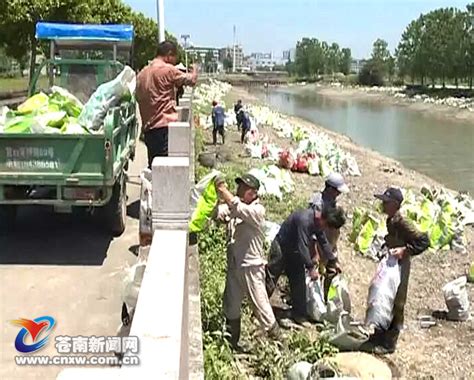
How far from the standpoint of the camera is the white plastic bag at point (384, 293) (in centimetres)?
658

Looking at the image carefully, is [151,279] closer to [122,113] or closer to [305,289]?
[305,289]

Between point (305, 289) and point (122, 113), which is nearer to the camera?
point (305, 289)

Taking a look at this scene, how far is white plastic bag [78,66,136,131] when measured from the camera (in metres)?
7.39

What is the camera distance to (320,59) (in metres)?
155

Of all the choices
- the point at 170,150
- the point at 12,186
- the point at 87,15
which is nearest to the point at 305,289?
the point at 170,150

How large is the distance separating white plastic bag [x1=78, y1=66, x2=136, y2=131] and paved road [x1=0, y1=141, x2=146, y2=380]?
56.3 inches

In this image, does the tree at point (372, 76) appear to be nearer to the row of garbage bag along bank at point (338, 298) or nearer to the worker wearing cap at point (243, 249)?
the row of garbage bag along bank at point (338, 298)

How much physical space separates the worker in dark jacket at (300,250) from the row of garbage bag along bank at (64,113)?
2283mm

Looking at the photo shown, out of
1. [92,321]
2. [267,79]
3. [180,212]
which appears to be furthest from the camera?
[267,79]

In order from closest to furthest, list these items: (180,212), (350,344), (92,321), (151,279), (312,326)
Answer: (151,279) → (180,212) → (92,321) → (350,344) → (312,326)

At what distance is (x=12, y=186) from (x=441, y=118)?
54.3 m

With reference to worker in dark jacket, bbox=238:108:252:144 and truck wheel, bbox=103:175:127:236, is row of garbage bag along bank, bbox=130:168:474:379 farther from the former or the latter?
worker in dark jacket, bbox=238:108:252:144

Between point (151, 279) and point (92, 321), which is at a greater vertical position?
point (151, 279)

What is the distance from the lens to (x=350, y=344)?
6621 millimetres
